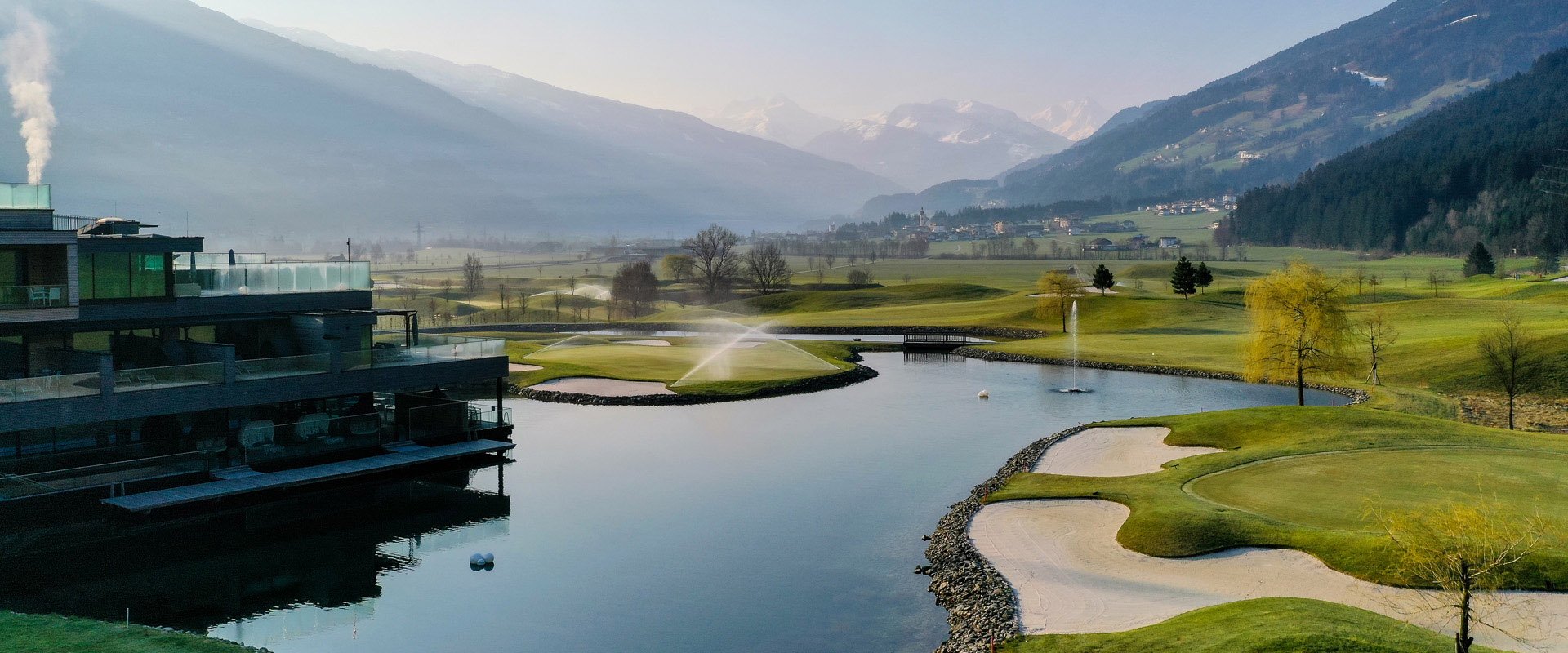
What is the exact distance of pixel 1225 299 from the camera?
125625 mm

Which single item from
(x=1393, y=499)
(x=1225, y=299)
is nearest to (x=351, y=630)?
(x=1393, y=499)

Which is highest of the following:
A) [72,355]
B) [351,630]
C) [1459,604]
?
[72,355]

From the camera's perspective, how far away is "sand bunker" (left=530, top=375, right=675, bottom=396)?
233 feet

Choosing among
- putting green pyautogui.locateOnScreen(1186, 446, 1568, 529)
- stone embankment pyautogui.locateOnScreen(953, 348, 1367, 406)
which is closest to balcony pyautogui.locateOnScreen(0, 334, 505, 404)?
putting green pyautogui.locateOnScreen(1186, 446, 1568, 529)

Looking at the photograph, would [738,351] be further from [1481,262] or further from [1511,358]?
[1481,262]

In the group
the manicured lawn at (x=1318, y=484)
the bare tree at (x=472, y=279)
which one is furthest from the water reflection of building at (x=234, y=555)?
the bare tree at (x=472, y=279)

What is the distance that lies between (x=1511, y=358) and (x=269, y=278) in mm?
64740

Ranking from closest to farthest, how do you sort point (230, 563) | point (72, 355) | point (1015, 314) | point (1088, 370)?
point (230, 563)
point (72, 355)
point (1088, 370)
point (1015, 314)

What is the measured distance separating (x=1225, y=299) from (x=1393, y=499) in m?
96.6

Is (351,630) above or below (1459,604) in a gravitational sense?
below

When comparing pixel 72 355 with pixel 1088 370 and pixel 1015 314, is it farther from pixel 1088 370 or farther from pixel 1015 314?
pixel 1015 314

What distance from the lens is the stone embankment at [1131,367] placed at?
7061 cm

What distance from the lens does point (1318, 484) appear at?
38.1m

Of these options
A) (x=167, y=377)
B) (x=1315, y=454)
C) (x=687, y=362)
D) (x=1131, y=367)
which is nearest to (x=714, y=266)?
(x=687, y=362)
